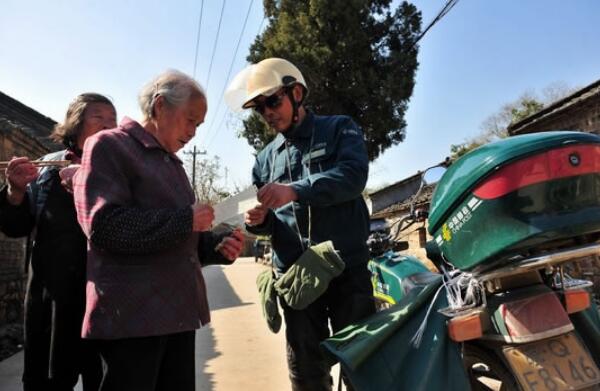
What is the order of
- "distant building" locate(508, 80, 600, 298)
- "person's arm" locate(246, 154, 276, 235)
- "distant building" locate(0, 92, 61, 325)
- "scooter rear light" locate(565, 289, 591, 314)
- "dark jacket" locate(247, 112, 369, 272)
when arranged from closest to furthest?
"scooter rear light" locate(565, 289, 591, 314) < "dark jacket" locate(247, 112, 369, 272) < "person's arm" locate(246, 154, 276, 235) < "distant building" locate(0, 92, 61, 325) < "distant building" locate(508, 80, 600, 298)

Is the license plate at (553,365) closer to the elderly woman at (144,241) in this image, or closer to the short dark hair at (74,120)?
the elderly woman at (144,241)

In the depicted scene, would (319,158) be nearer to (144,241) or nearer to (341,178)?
(341,178)

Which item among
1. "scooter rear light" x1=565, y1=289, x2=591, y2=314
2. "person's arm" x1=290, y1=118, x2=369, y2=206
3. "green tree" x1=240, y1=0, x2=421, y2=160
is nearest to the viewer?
"scooter rear light" x1=565, y1=289, x2=591, y2=314

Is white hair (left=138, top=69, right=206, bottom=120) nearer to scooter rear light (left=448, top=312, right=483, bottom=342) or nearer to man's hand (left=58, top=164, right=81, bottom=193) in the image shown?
man's hand (left=58, top=164, right=81, bottom=193)

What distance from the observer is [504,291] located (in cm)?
176

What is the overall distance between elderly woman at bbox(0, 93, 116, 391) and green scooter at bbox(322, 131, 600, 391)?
46.2 inches

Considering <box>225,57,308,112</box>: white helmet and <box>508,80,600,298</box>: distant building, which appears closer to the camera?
<box>225,57,308,112</box>: white helmet

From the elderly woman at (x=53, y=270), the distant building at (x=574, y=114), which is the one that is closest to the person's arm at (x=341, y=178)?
the elderly woman at (x=53, y=270)

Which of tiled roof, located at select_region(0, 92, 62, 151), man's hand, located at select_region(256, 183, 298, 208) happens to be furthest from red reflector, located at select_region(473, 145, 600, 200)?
tiled roof, located at select_region(0, 92, 62, 151)

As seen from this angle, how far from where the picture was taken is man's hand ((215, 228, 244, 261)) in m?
1.76

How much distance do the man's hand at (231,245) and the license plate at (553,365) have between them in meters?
1.05

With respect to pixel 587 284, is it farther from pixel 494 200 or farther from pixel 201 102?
pixel 201 102

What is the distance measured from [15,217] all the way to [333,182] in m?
1.47

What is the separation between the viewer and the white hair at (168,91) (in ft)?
5.16
